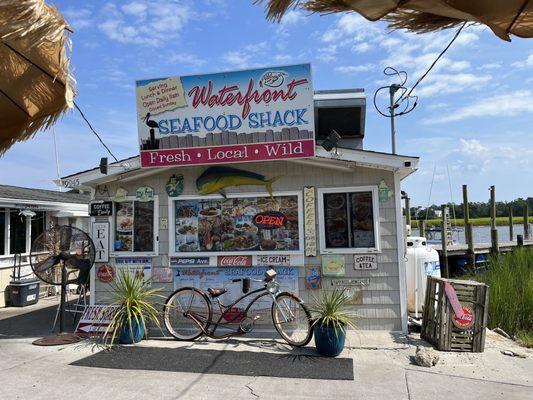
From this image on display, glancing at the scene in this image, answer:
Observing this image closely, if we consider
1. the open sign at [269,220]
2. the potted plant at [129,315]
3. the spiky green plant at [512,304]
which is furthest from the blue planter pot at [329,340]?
the spiky green plant at [512,304]

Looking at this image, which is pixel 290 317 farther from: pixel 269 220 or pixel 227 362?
pixel 269 220

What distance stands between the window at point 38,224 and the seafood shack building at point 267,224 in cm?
510

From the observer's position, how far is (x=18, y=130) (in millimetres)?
2279

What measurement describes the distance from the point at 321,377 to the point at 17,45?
461 centimetres

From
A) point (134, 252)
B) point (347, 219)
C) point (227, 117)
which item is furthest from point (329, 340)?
point (134, 252)

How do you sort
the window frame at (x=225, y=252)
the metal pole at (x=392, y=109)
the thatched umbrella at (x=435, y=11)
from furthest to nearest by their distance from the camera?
1. the metal pole at (x=392, y=109)
2. the window frame at (x=225, y=252)
3. the thatched umbrella at (x=435, y=11)

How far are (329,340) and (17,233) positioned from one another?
9144mm

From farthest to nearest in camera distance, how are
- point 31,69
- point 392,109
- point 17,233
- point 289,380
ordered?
point 17,233, point 392,109, point 289,380, point 31,69

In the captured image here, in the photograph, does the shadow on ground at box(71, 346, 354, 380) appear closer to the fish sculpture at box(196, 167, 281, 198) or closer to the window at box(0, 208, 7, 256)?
the fish sculpture at box(196, 167, 281, 198)

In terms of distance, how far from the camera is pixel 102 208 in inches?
326

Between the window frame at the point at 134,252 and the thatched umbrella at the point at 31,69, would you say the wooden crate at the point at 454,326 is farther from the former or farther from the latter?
the thatched umbrella at the point at 31,69

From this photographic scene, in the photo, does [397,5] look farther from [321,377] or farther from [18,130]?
[321,377]

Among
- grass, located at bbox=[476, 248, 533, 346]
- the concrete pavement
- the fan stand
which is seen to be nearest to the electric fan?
the fan stand

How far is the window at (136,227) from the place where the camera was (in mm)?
8109
